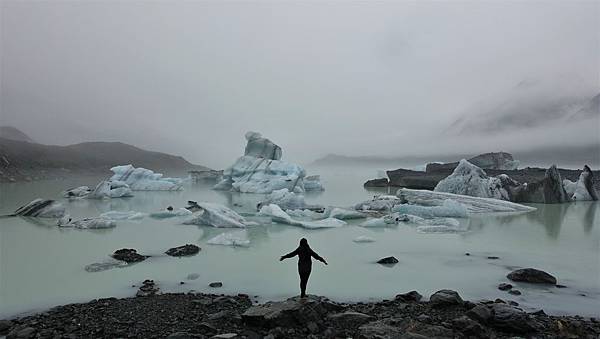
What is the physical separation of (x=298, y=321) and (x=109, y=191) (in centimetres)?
2163

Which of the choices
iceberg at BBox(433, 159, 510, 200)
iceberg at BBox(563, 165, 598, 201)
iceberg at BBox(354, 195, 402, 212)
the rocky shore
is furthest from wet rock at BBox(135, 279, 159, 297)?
iceberg at BBox(563, 165, 598, 201)

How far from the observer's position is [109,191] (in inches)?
887

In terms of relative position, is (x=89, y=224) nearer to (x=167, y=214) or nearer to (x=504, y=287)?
(x=167, y=214)

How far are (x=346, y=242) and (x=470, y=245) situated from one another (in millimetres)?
3074

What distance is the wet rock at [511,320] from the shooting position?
408 cm

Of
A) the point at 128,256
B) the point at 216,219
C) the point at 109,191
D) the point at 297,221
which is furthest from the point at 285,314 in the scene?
the point at 109,191

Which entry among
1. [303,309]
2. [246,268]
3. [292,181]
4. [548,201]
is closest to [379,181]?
[292,181]

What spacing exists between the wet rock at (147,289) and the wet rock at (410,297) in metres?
3.54

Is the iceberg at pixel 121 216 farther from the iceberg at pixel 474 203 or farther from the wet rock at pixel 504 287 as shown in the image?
the iceberg at pixel 474 203

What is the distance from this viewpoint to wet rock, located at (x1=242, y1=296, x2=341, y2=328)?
408cm

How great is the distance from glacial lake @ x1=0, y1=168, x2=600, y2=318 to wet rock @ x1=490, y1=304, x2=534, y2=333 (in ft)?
3.65

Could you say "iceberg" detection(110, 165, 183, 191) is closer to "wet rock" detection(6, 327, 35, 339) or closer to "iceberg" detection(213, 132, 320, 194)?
"iceberg" detection(213, 132, 320, 194)

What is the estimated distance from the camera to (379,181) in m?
36.8

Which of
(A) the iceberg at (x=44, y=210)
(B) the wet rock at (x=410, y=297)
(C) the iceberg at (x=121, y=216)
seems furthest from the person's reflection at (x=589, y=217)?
(A) the iceberg at (x=44, y=210)
